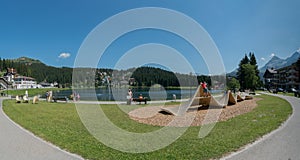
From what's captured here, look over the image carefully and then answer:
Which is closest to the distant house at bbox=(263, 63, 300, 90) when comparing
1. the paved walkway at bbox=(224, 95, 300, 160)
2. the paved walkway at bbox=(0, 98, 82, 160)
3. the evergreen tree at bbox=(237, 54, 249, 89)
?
the evergreen tree at bbox=(237, 54, 249, 89)

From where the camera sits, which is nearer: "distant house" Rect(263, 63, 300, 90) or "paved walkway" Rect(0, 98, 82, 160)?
"paved walkway" Rect(0, 98, 82, 160)

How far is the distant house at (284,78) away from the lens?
7295 centimetres

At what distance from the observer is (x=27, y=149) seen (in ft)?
19.7

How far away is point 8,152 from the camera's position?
5.77 m

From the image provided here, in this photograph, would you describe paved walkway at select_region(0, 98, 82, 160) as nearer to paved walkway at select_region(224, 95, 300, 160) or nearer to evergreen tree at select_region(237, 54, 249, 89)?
paved walkway at select_region(224, 95, 300, 160)

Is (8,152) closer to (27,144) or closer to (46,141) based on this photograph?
(27,144)

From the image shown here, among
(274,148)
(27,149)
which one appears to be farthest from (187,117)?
(27,149)

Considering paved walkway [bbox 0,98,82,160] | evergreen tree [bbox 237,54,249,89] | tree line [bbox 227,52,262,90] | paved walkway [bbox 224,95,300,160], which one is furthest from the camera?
evergreen tree [bbox 237,54,249,89]

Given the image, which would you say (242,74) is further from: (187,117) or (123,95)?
(187,117)

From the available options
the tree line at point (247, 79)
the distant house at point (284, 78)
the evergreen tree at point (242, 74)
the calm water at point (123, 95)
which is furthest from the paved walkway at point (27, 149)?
the distant house at point (284, 78)

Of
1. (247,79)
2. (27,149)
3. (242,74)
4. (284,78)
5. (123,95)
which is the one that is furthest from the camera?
(284,78)

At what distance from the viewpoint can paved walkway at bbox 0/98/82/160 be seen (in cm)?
533

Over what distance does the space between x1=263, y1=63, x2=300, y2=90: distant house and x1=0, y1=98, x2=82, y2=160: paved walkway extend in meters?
80.3

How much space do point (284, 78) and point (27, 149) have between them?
323 feet
